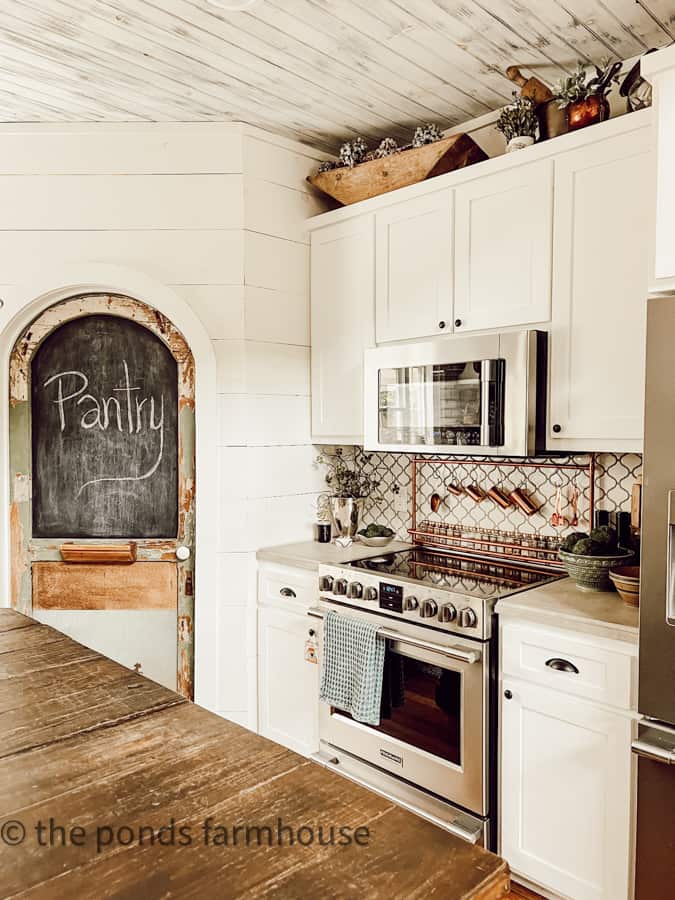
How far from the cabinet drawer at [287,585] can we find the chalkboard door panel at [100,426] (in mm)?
595

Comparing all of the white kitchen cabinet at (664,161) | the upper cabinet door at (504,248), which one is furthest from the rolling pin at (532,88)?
the white kitchen cabinet at (664,161)

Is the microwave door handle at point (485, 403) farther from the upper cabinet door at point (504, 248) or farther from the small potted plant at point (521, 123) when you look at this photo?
the small potted plant at point (521, 123)

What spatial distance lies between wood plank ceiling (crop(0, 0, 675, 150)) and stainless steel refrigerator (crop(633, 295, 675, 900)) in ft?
4.01

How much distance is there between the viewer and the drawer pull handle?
2041 millimetres

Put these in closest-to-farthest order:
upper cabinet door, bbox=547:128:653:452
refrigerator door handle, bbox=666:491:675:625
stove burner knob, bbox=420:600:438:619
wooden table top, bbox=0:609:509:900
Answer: wooden table top, bbox=0:609:509:900
refrigerator door handle, bbox=666:491:675:625
upper cabinet door, bbox=547:128:653:452
stove burner knob, bbox=420:600:438:619

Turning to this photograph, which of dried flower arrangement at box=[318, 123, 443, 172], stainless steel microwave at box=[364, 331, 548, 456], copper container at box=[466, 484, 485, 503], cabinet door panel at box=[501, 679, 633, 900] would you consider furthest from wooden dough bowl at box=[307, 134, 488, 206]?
cabinet door panel at box=[501, 679, 633, 900]

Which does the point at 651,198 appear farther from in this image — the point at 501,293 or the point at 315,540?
the point at 315,540

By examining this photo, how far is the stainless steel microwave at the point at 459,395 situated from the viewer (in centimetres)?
239

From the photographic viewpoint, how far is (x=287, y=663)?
117 inches

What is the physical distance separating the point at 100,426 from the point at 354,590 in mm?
1383

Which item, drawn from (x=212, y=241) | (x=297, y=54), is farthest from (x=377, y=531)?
(x=297, y=54)

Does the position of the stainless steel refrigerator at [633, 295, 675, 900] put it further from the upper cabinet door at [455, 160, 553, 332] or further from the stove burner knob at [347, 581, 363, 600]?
the stove burner knob at [347, 581, 363, 600]

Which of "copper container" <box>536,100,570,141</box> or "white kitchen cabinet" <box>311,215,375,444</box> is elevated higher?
"copper container" <box>536,100,570,141</box>

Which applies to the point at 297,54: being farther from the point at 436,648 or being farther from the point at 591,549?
the point at 436,648
